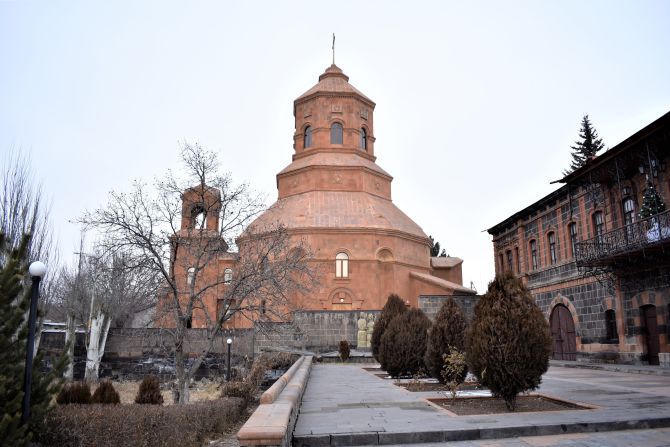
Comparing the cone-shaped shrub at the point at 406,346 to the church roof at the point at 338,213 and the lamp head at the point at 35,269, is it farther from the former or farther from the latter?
the church roof at the point at 338,213

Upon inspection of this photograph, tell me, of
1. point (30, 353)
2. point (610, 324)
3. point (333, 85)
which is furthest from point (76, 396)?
point (333, 85)

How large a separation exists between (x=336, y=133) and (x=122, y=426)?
31.1 m

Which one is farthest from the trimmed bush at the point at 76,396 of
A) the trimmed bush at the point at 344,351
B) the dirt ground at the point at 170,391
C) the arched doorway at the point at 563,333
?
the arched doorway at the point at 563,333

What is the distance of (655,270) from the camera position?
54.5 ft

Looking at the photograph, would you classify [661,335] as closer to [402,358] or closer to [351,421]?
[402,358]

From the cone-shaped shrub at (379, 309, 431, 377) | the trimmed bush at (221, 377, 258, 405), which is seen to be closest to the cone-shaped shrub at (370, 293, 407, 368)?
the cone-shaped shrub at (379, 309, 431, 377)

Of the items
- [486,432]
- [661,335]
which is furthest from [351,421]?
[661,335]

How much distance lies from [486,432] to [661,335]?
42.4 feet

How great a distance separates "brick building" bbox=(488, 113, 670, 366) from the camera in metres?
16.1

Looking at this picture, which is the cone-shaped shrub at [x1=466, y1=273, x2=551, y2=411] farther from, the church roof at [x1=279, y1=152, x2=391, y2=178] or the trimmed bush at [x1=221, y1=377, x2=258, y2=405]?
the church roof at [x1=279, y1=152, x2=391, y2=178]

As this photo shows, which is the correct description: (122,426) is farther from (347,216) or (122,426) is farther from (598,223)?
(347,216)

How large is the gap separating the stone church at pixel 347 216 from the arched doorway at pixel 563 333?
6.22m

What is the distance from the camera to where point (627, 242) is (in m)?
16.3

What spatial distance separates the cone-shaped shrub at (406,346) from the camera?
562 inches
